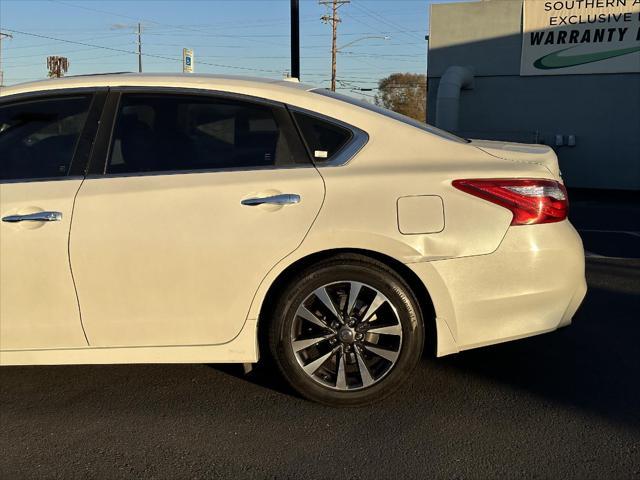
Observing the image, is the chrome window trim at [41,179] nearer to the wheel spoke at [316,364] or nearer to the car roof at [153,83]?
the car roof at [153,83]

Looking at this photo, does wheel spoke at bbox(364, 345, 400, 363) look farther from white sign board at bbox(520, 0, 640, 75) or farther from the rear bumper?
white sign board at bbox(520, 0, 640, 75)

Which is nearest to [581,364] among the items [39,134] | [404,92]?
[39,134]

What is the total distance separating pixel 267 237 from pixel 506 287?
4.05 ft

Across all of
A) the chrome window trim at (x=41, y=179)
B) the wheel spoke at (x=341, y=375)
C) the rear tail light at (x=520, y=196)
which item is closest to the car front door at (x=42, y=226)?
the chrome window trim at (x=41, y=179)

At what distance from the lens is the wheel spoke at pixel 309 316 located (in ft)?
10.8

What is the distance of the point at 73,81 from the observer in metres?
3.51

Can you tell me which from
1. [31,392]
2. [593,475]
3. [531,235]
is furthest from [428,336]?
[31,392]

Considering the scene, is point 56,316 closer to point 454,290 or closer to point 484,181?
point 454,290

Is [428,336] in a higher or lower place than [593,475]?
higher

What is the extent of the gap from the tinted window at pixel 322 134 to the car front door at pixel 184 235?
66 mm

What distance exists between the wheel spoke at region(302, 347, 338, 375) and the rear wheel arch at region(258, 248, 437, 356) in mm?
279

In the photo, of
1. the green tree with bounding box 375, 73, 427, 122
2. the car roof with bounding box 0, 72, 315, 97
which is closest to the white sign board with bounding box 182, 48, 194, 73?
the car roof with bounding box 0, 72, 315, 97

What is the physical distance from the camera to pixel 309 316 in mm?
3293

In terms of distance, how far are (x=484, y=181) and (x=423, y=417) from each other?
49.2 inches
